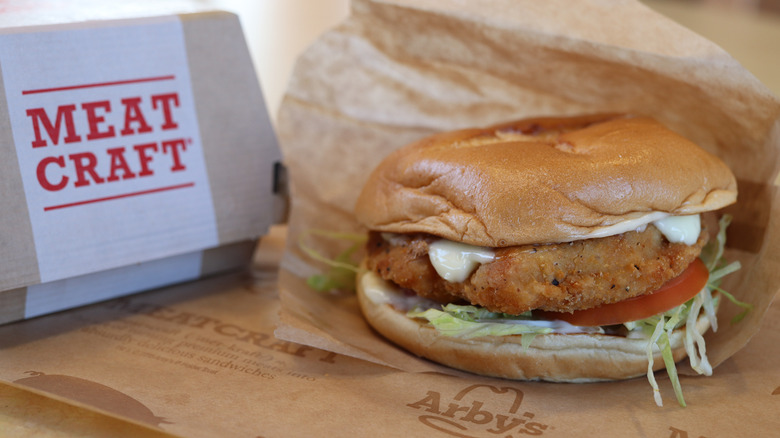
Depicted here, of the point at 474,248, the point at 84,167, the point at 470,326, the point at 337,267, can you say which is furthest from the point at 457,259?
the point at 84,167

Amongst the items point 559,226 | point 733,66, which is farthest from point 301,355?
point 733,66

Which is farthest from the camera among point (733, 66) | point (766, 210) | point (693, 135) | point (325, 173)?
point (325, 173)

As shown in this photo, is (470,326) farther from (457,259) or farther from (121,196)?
(121,196)

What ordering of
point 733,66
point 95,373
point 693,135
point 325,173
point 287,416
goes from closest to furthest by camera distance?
point 287,416 < point 95,373 < point 733,66 < point 693,135 < point 325,173

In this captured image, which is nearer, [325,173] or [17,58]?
[17,58]

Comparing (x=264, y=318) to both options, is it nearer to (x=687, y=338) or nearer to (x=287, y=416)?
(x=287, y=416)

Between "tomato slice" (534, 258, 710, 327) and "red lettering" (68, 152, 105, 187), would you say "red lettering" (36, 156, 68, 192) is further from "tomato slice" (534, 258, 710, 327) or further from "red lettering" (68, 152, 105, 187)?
"tomato slice" (534, 258, 710, 327)

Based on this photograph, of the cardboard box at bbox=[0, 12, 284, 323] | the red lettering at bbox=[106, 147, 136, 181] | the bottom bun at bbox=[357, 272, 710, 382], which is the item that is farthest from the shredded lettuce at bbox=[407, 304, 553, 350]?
the red lettering at bbox=[106, 147, 136, 181]
